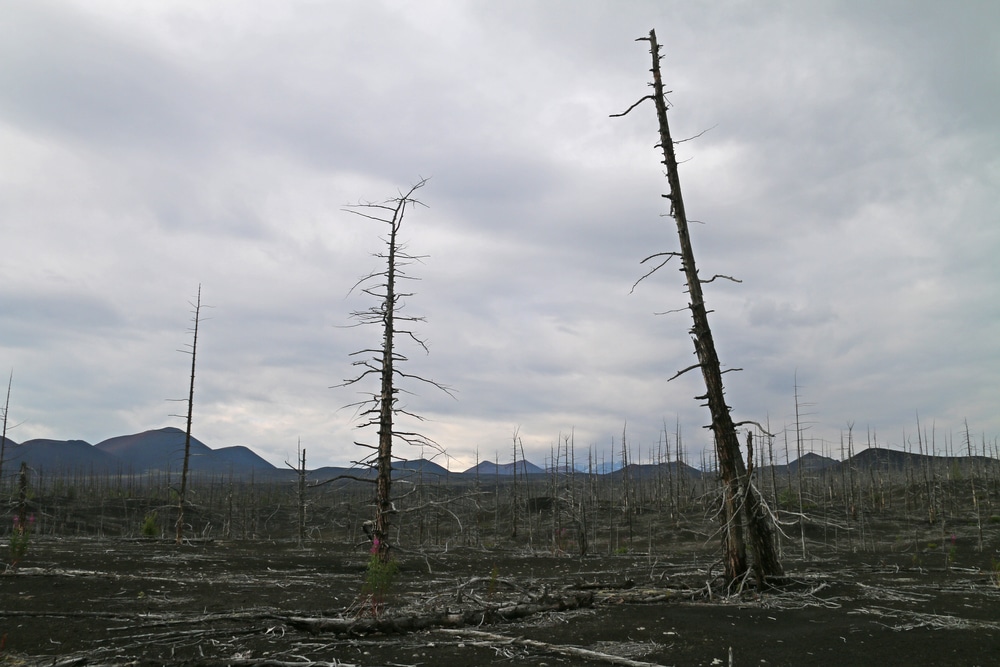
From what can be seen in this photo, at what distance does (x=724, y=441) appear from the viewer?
13.6m

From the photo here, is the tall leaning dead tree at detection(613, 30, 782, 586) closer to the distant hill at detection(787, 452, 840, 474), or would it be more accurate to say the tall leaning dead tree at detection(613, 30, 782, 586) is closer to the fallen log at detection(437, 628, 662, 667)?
the fallen log at detection(437, 628, 662, 667)

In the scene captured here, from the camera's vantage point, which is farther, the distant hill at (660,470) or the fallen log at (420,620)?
the distant hill at (660,470)

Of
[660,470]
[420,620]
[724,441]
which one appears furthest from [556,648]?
[660,470]

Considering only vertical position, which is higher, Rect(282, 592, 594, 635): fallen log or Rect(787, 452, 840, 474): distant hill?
Rect(787, 452, 840, 474): distant hill

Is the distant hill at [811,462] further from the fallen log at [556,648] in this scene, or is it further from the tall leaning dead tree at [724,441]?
the fallen log at [556,648]

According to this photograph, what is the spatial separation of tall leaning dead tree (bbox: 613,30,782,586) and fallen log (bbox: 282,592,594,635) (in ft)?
13.0

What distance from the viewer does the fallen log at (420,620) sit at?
31.6 feet

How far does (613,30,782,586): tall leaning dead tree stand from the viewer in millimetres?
12938

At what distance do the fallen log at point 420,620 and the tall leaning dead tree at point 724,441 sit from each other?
397 cm

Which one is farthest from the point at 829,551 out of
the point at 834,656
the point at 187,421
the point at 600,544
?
the point at 187,421

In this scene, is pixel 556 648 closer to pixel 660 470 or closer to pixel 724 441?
pixel 724 441

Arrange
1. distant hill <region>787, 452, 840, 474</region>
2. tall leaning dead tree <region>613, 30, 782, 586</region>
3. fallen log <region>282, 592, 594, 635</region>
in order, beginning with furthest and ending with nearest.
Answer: distant hill <region>787, 452, 840, 474</region> < tall leaning dead tree <region>613, 30, 782, 586</region> < fallen log <region>282, 592, 594, 635</region>

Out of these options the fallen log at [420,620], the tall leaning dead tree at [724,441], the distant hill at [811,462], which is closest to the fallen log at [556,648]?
the fallen log at [420,620]

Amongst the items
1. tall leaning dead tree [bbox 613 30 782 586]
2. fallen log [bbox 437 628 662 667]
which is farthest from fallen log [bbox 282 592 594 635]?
tall leaning dead tree [bbox 613 30 782 586]
